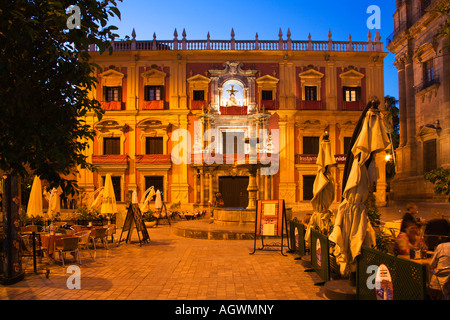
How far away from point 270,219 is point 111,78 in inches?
922

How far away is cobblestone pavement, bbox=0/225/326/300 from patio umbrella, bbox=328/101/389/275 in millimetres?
1118

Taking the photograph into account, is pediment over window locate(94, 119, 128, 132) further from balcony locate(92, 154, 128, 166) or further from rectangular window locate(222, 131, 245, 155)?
rectangular window locate(222, 131, 245, 155)

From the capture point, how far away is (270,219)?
416 inches

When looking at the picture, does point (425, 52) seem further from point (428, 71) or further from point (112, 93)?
point (112, 93)

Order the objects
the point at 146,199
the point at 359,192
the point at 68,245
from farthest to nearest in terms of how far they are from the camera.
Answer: the point at 146,199 < the point at 68,245 < the point at 359,192

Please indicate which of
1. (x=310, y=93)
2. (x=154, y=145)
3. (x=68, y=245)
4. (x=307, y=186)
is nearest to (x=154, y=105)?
(x=154, y=145)

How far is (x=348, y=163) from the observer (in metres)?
6.59

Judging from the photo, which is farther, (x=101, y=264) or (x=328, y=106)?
(x=328, y=106)

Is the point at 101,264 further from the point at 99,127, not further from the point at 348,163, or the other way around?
the point at 99,127

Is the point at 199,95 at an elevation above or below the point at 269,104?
above

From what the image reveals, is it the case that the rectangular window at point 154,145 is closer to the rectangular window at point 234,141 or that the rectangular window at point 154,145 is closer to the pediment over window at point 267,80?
the rectangular window at point 234,141
